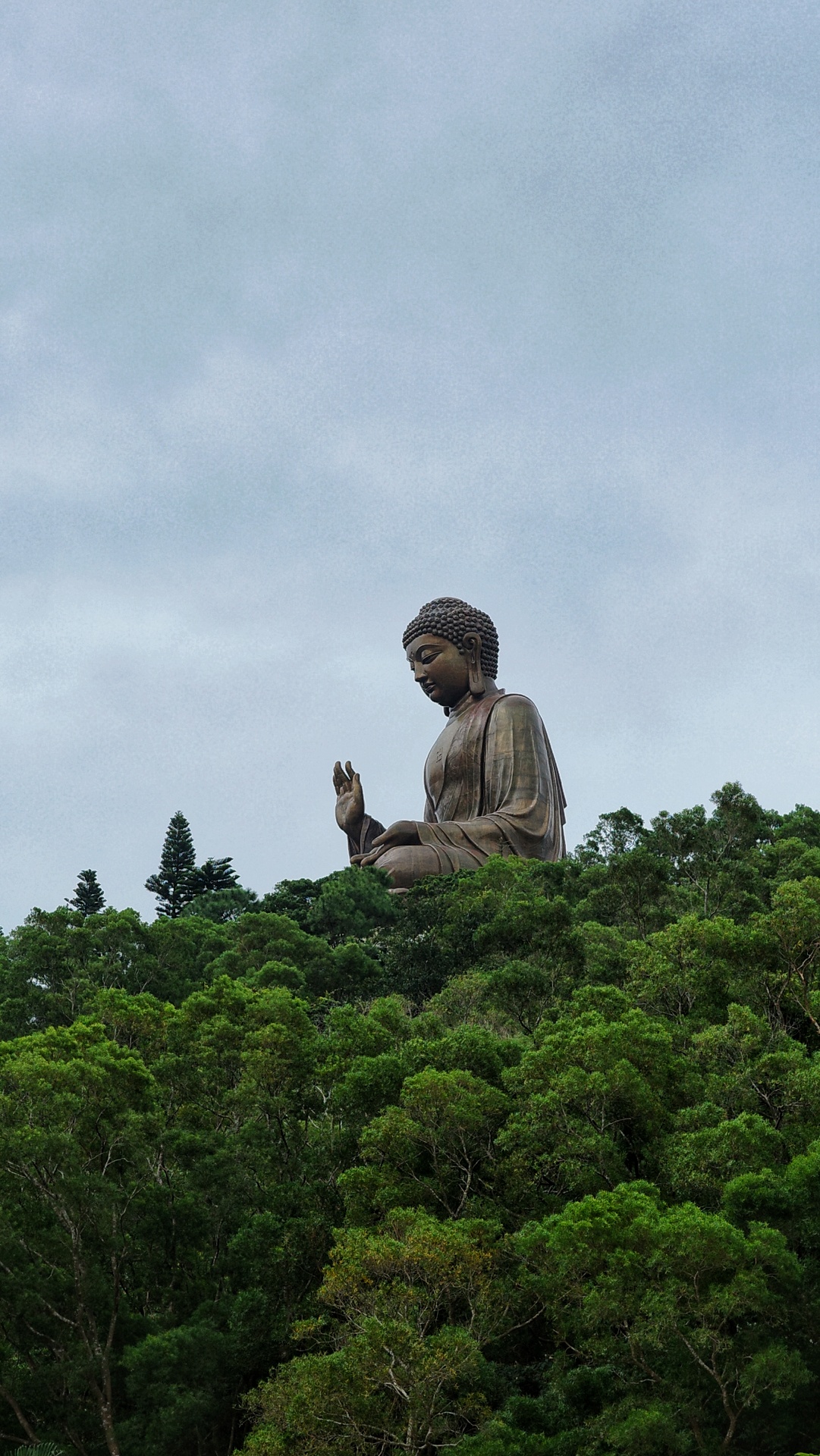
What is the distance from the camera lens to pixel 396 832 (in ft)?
95.5

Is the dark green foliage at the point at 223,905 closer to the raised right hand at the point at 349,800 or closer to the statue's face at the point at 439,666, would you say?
the raised right hand at the point at 349,800

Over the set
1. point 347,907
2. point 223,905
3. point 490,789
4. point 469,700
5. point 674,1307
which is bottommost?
point 674,1307

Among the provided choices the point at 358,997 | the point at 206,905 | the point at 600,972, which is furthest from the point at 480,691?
the point at 600,972

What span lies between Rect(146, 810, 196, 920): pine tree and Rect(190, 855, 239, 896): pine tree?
0.12 meters

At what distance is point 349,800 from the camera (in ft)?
97.2

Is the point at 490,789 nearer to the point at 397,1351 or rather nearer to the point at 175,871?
the point at 175,871

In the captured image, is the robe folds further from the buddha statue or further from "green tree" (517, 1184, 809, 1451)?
"green tree" (517, 1184, 809, 1451)

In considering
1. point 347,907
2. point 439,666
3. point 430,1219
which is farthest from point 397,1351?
point 439,666

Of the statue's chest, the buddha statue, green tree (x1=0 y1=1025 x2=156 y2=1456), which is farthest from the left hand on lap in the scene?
green tree (x1=0 y1=1025 x2=156 y2=1456)

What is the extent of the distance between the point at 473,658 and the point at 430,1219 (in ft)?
67.9

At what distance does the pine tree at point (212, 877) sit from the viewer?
3584 centimetres

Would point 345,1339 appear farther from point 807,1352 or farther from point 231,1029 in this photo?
point 231,1029

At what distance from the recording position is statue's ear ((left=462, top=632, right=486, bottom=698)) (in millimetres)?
32250

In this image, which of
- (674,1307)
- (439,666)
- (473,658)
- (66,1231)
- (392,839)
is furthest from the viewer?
(473,658)
